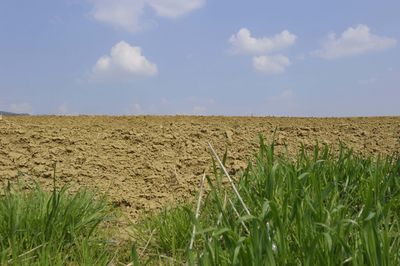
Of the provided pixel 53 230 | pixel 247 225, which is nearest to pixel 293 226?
pixel 247 225

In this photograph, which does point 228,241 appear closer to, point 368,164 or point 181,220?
point 181,220

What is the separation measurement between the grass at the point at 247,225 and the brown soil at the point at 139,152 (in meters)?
0.48

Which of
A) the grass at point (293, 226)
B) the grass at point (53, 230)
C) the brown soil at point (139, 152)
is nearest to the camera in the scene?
the grass at point (293, 226)

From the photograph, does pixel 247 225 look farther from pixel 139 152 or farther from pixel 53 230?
pixel 139 152

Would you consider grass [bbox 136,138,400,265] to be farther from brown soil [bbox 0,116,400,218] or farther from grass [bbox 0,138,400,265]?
brown soil [bbox 0,116,400,218]

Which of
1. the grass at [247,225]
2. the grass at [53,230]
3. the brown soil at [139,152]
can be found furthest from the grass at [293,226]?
the brown soil at [139,152]

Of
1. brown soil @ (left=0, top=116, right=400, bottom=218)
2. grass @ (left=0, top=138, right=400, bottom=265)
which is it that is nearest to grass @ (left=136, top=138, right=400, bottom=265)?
grass @ (left=0, top=138, right=400, bottom=265)

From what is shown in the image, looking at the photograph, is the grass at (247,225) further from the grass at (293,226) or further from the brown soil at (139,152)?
the brown soil at (139,152)

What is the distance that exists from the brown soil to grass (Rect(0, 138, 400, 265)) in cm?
48

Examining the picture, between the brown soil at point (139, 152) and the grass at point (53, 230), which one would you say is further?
the brown soil at point (139, 152)

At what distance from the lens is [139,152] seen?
14.6ft

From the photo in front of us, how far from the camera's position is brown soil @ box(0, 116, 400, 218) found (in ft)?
12.1

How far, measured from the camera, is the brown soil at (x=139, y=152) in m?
3.69

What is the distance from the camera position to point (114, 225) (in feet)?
9.97
